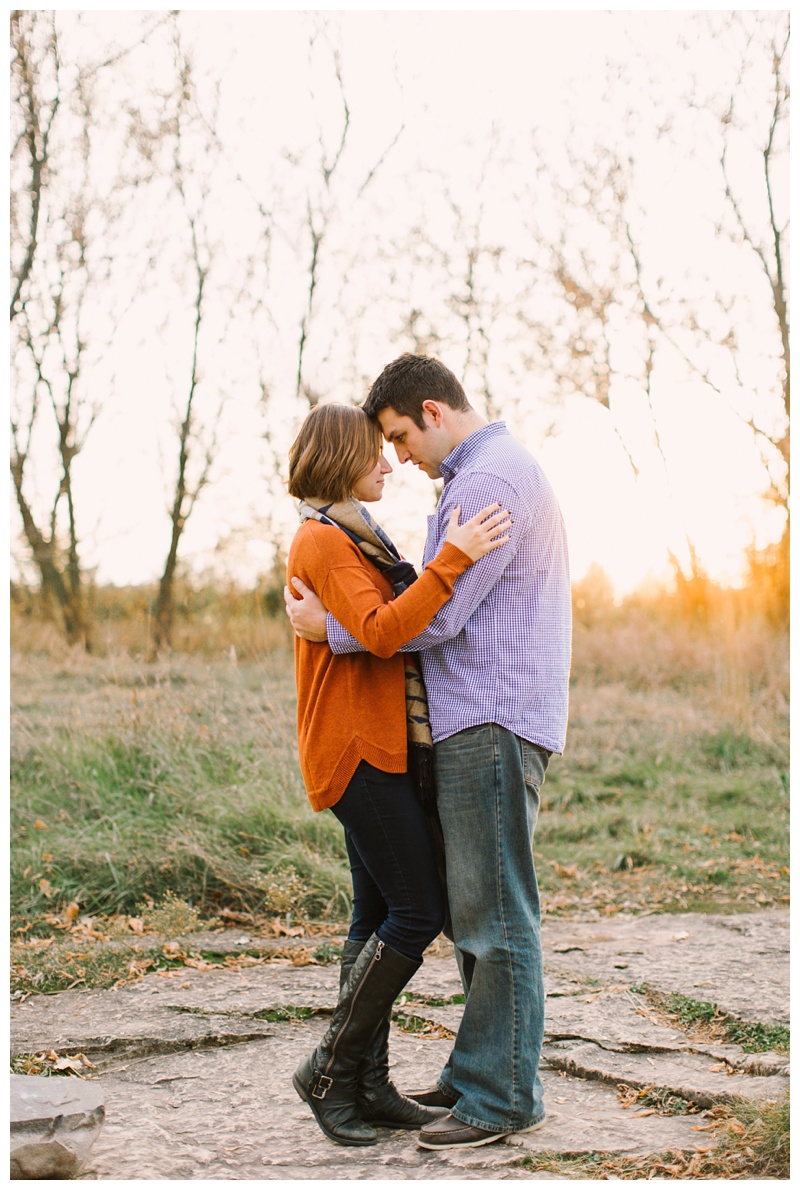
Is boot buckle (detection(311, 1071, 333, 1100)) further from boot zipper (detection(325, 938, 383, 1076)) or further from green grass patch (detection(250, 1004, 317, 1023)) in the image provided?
green grass patch (detection(250, 1004, 317, 1023))

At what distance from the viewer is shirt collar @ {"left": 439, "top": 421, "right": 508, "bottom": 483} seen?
3.01 m

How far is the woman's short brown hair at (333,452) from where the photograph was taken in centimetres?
291

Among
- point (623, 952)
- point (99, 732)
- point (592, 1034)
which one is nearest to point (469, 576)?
point (592, 1034)

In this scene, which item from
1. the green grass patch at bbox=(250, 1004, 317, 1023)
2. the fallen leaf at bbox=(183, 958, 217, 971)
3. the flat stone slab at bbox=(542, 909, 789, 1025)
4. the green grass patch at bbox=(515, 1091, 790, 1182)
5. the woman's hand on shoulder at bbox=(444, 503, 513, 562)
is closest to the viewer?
the green grass patch at bbox=(515, 1091, 790, 1182)

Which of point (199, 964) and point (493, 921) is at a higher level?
point (493, 921)

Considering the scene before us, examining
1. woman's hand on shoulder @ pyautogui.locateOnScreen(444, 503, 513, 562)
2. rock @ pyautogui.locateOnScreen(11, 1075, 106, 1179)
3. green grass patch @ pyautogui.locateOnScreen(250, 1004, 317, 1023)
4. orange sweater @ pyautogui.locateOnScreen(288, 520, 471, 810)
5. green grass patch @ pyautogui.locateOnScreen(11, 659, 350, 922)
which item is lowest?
green grass patch @ pyautogui.locateOnScreen(250, 1004, 317, 1023)

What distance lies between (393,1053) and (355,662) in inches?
65.5

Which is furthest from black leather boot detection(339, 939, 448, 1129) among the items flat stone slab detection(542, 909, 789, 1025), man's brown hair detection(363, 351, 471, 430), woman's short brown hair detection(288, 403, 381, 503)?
man's brown hair detection(363, 351, 471, 430)

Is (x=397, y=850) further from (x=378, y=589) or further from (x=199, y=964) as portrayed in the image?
(x=199, y=964)

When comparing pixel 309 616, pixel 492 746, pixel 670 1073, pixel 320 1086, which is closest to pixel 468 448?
pixel 309 616

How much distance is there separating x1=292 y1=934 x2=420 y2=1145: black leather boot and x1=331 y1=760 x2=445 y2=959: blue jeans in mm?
57

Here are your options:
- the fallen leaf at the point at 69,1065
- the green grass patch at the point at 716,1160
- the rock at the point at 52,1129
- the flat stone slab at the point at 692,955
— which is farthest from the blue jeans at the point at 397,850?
the flat stone slab at the point at 692,955

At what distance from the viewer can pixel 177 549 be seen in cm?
1416

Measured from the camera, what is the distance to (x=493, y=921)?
2.81 m
